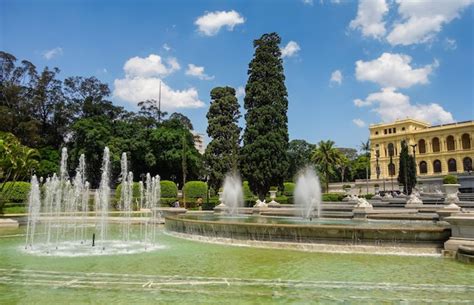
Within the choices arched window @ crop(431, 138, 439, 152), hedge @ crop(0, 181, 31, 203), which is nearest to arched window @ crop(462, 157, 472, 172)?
arched window @ crop(431, 138, 439, 152)

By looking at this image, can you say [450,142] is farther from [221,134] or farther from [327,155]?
[221,134]

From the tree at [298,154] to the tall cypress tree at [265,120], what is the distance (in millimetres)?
37796

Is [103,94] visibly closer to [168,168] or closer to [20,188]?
[168,168]

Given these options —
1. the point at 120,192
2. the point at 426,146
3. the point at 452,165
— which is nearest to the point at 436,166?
the point at 452,165

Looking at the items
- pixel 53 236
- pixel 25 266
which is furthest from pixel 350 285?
pixel 53 236

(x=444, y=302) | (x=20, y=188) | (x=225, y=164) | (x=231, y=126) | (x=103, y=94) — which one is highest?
(x=103, y=94)

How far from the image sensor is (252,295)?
7051 mm

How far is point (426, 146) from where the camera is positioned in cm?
8081

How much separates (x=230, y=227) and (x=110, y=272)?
5.65 m

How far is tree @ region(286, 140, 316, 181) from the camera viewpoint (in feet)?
252

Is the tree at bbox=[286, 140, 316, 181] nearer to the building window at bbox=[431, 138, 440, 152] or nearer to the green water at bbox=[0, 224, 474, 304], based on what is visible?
the building window at bbox=[431, 138, 440, 152]

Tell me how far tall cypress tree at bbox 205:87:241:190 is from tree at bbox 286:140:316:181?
3185 cm

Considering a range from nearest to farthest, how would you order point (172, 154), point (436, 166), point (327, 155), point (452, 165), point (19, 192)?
point (19, 192) → point (172, 154) → point (327, 155) → point (452, 165) → point (436, 166)

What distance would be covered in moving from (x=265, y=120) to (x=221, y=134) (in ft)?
28.7
